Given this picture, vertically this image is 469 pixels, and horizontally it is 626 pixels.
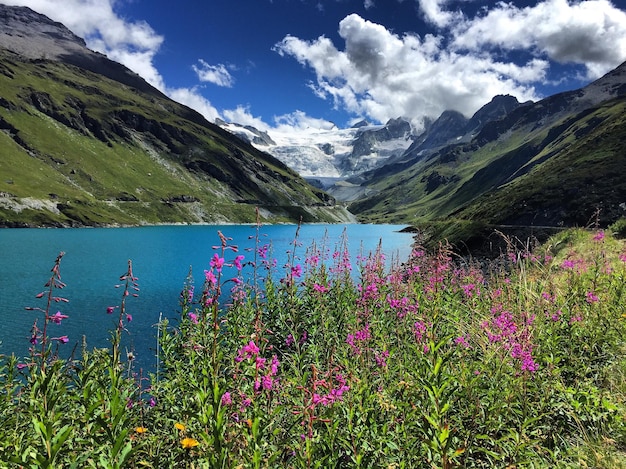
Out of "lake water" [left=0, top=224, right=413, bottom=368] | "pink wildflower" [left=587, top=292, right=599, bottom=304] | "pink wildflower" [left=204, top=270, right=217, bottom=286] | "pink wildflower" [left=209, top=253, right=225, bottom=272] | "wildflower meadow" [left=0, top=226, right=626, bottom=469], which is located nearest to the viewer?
"pink wildflower" [left=209, top=253, right=225, bottom=272]

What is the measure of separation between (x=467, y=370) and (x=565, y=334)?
368 centimetres

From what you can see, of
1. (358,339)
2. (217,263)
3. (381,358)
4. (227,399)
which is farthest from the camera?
(358,339)

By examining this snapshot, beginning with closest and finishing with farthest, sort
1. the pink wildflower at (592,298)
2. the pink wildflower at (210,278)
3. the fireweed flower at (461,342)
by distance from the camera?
the pink wildflower at (210,278), the fireweed flower at (461,342), the pink wildflower at (592,298)

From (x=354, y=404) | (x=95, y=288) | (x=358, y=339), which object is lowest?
(x=95, y=288)

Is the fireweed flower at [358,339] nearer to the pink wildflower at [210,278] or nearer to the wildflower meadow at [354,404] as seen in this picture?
the wildflower meadow at [354,404]

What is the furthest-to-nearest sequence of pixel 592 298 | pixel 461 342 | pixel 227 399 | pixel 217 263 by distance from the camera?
1. pixel 592 298
2. pixel 461 342
3. pixel 227 399
4. pixel 217 263

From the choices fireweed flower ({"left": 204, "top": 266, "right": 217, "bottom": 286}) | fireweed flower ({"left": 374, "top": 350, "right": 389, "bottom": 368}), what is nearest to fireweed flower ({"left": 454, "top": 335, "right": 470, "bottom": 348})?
fireweed flower ({"left": 374, "top": 350, "right": 389, "bottom": 368})

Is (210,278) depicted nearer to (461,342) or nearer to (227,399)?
(227,399)

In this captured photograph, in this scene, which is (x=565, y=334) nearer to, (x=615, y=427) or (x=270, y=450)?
(x=615, y=427)

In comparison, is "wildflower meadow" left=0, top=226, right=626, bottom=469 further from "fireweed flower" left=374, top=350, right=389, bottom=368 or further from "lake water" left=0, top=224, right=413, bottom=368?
"lake water" left=0, top=224, right=413, bottom=368

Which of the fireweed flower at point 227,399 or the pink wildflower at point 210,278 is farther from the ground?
the pink wildflower at point 210,278

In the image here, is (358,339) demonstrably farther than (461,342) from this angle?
Yes

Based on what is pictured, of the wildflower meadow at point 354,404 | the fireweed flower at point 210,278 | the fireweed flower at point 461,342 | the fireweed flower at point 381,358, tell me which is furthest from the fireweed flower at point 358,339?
the fireweed flower at point 210,278

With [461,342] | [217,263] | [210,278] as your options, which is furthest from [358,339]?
[217,263]
